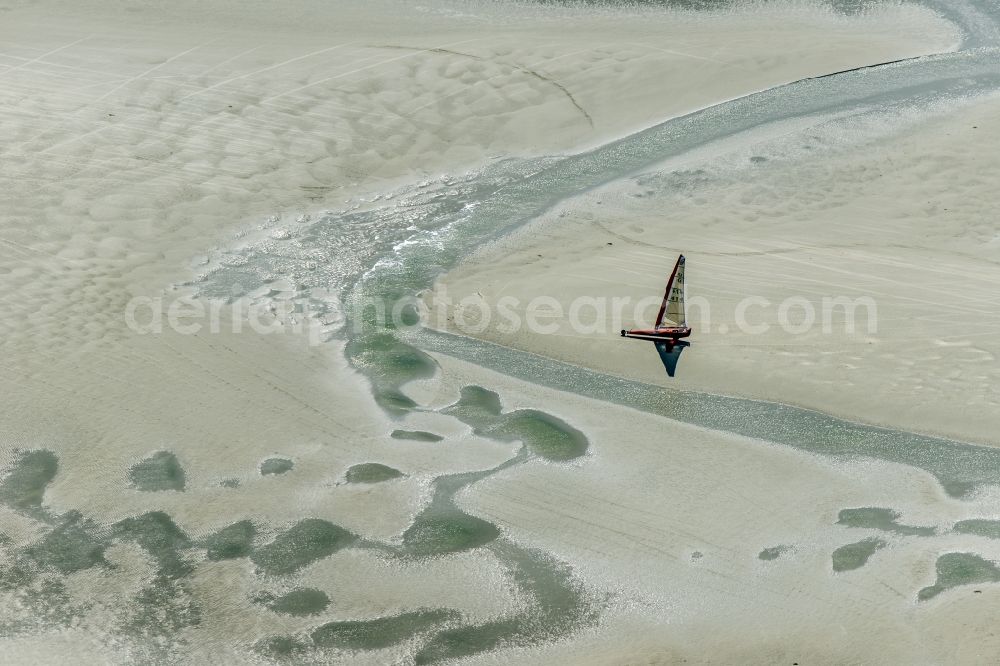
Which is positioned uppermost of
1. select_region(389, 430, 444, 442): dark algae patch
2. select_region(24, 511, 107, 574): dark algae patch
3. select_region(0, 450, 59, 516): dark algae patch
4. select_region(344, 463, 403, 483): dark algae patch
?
select_region(389, 430, 444, 442): dark algae patch

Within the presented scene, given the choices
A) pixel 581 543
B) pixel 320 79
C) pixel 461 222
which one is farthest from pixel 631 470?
pixel 320 79

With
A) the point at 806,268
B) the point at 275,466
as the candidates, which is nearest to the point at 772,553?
the point at 806,268

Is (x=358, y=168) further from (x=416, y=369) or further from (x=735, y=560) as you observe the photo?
(x=735, y=560)

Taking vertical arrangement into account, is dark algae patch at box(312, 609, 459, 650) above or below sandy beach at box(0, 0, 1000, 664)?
below

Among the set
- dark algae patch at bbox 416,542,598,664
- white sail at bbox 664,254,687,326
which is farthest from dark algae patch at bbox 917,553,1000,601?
white sail at bbox 664,254,687,326

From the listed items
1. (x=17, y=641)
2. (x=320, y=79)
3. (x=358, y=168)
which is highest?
(x=320, y=79)

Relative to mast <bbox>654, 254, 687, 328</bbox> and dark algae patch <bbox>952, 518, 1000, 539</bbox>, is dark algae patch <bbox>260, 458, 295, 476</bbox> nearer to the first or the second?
mast <bbox>654, 254, 687, 328</bbox>
